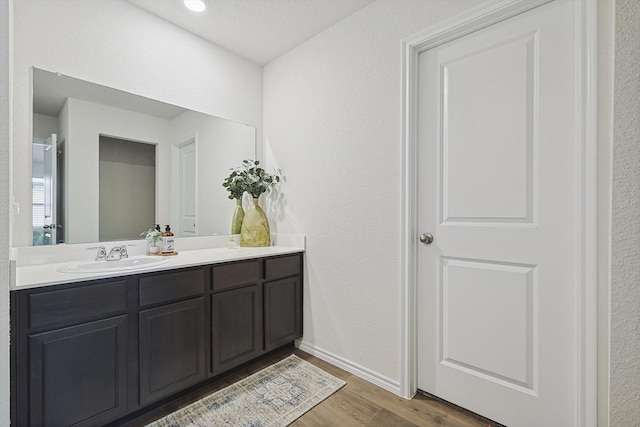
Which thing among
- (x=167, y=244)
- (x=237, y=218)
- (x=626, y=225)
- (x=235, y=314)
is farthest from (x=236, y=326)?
(x=626, y=225)

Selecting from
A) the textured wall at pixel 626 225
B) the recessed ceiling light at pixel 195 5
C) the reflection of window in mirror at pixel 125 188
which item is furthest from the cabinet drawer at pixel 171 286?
the textured wall at pixel 626 225

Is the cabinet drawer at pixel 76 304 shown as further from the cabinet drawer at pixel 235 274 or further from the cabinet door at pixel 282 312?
the cabinet door at pixel 282 312

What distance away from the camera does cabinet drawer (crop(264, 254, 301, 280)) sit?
2164mm

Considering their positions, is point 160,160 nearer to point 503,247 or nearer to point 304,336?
point 304,336

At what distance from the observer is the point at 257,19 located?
2.11m

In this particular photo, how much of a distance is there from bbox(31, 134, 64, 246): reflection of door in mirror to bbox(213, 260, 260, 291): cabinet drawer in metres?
0.92

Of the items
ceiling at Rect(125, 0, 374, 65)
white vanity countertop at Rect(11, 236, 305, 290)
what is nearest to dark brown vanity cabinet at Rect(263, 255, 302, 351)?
white vanity countertop at Rect(11, 236, 305, 290)

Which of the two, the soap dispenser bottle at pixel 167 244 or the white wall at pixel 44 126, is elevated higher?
the white wall at pixel 44 126

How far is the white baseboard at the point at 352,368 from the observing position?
1.87m

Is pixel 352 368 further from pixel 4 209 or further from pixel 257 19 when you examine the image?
pixel 257 19

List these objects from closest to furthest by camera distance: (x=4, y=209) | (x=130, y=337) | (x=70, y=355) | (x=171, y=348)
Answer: (x=4, y=209) < (x=70, y=355) < (x=130, y=337) < (x=171, y=348)

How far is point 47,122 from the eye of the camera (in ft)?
5.56

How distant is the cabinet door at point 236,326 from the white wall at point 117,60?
1116 millimetres

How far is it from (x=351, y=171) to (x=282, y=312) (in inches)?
46.7
